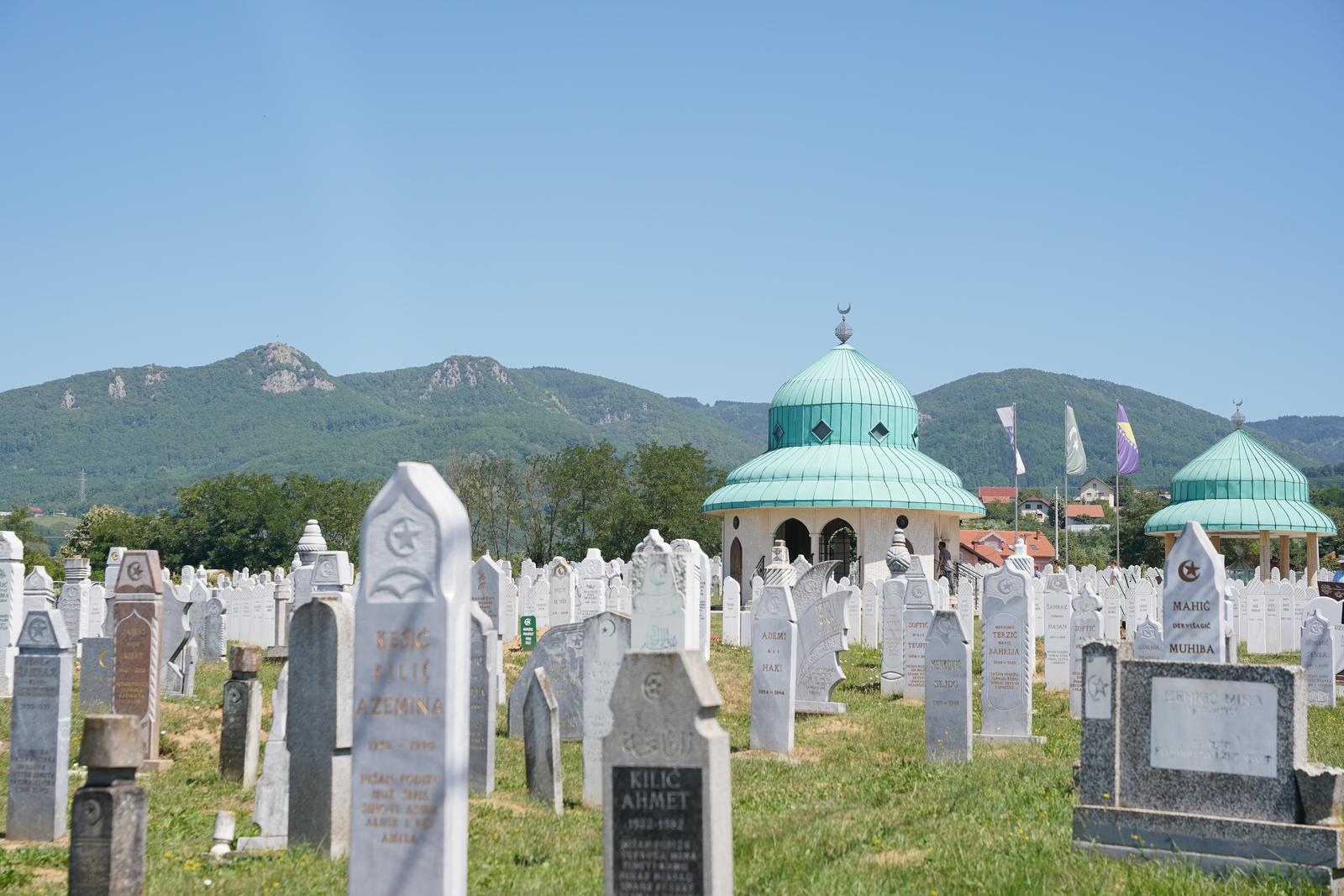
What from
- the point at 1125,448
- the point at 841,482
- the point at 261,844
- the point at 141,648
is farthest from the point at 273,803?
the point at 1125,448

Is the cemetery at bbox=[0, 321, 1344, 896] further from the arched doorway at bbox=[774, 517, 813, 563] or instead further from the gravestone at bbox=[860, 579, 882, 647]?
the arched doorway at bbox=[774, 517, 813, 563]

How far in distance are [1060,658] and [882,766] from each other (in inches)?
323

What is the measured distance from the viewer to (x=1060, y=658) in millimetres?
20891

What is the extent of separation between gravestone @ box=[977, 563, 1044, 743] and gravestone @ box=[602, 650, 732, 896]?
9.33m

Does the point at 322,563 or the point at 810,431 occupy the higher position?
the point at 810,431

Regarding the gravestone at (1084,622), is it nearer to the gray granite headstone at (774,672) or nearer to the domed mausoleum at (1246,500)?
the gray granite headstone at (774,672)

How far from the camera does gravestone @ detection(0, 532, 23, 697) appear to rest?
19.5m

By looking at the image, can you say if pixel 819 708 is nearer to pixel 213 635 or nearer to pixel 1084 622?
pixel 1084 622

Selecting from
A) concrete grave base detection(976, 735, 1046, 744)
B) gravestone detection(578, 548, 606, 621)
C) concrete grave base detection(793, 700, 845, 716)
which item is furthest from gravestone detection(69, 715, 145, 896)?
gravestone detection(578, 548, 606, 621)

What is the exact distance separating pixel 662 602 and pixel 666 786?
5559 mm

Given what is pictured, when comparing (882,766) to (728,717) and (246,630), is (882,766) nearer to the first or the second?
(728,717)

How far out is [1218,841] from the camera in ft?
27.6

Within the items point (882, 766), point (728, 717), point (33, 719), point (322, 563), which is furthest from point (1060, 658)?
point (33, 719)

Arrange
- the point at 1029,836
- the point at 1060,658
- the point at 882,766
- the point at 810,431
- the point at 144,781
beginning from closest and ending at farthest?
1. the point at 1029,836
2. the point at 144,781
3. the point at 882,766
4. the point at 1060,658
5. the point at 810,431
